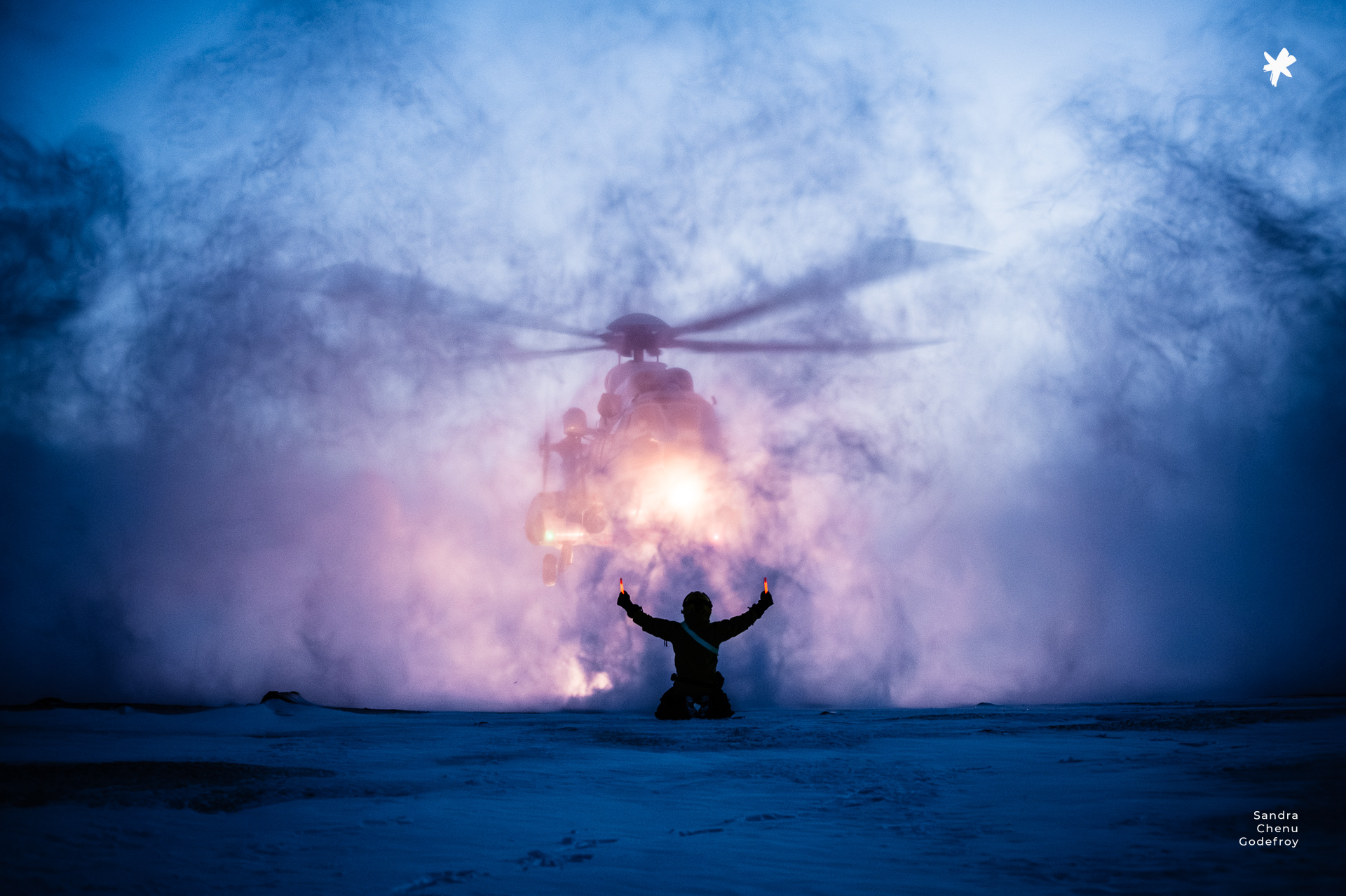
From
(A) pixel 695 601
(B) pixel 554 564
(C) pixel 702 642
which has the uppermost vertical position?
(B) pixel 554 564

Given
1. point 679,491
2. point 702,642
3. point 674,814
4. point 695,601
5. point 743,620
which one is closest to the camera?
point 674,814

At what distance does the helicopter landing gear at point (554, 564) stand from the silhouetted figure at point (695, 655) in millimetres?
8365

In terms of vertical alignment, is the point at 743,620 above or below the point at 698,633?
above

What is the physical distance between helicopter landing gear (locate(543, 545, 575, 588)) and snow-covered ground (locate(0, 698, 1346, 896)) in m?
12.1

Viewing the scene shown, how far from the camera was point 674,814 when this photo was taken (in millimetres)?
3191

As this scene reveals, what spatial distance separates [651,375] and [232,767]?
12.0m

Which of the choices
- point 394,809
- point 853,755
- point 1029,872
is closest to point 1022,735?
point 853,755

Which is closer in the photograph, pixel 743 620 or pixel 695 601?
pixel 695 601

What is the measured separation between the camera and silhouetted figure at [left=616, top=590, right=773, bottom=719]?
8.64 m

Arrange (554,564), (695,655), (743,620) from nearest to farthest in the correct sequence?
(695,655), (743,620), (554,564)

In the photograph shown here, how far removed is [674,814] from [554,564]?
48.3 ft

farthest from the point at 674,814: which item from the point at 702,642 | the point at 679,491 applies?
the point at 679,491

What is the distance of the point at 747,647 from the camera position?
580 inches

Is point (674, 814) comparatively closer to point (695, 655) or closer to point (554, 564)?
point (695, 655)
